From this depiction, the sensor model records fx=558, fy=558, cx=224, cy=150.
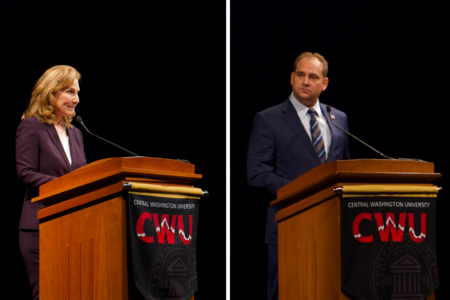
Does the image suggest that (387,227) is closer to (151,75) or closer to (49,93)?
(49,93)

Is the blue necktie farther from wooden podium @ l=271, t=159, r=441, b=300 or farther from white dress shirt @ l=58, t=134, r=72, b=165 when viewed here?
white dress shirt @ l=58, t=134, r=72, b=165

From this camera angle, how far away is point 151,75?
372cm

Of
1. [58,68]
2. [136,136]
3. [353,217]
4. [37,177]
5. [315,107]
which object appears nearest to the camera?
[353,217]

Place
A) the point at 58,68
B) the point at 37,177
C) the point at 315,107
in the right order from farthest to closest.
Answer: the point at 315,107, the point at 58,68, the point at 37,177

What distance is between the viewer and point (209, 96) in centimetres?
379

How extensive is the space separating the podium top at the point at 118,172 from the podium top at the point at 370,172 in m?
0.49

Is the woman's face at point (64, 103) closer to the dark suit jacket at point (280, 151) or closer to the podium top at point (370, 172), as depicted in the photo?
the dark suit jacket at point (280, 151)

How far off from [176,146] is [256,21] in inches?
40.1

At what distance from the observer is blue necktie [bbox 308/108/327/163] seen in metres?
2.77

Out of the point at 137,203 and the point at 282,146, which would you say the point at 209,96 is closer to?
the point at 282,146

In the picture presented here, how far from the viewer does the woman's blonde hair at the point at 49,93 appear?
2.63 meters

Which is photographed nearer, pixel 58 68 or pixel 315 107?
pixel 58 68

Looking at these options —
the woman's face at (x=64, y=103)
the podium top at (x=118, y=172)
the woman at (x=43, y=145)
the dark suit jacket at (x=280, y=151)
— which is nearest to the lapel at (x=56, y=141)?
the woman at (x=43, y=145)

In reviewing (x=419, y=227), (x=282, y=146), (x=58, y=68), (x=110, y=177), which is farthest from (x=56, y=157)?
(x=419, y=227)
